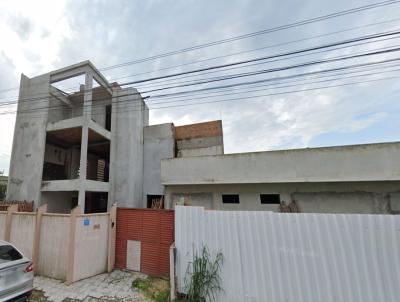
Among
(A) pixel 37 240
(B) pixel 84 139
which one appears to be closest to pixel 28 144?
(B) pixel 84 139

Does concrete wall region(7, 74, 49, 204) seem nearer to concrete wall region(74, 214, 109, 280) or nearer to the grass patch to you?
concrete wall region(74, 214, 109, 280)

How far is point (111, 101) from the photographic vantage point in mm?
12211

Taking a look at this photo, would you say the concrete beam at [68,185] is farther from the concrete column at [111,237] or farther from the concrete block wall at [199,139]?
the concrete block wall at [199,139]

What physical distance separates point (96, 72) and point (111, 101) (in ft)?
5.90

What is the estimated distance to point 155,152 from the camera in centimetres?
1254

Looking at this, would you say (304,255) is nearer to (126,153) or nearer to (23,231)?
(23,231)

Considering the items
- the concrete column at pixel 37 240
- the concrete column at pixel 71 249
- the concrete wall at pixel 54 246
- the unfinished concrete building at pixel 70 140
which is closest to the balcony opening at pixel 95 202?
the unfinished concrete building at pixel 70 140

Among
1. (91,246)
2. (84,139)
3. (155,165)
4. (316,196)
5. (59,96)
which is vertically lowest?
(91,246)

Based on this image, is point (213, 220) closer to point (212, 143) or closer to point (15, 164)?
point (212, 143)

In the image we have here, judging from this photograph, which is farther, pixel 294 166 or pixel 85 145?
pixel 85 145

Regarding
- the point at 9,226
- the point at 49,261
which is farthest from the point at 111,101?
the point at 49,261

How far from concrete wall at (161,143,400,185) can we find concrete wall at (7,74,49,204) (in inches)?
249

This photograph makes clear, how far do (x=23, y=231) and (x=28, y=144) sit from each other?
20.8ft

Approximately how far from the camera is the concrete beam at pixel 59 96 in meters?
11.2
